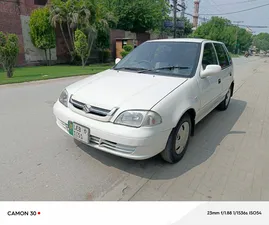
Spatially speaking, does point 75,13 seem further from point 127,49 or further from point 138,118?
point 138,118

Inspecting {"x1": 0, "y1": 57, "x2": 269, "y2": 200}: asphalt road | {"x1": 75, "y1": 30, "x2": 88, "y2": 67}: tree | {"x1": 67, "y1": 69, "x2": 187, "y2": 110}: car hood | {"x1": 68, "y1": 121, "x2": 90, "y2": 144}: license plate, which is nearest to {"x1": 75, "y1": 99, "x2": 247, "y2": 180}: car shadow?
{"x1": 0, "y1": 57, "x2": 269, "y2": 200}: asphalt road

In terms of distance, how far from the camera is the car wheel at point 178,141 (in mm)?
2721

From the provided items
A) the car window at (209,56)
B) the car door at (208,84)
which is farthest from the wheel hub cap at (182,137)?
the car window at (209,56)

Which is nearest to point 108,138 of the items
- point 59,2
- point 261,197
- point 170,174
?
point 170,174

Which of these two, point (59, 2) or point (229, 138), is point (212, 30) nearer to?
point (59, 2)

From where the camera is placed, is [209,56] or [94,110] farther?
[209,56]

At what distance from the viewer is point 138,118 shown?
93.4 inches

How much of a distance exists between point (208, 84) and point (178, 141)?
3.97 ft

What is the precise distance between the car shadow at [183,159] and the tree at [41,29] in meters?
16.1

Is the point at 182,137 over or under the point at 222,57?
under

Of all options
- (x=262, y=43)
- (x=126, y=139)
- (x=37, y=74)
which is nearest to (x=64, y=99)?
(x=126, y=139)

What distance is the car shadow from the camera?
9.14 ft

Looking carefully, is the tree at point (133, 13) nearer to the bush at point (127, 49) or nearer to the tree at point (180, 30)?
the bush at point (127, 49)

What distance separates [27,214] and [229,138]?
333cm
